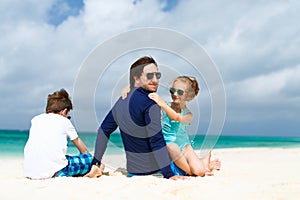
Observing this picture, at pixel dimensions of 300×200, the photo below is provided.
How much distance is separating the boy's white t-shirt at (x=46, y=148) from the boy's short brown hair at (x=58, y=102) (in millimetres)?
197

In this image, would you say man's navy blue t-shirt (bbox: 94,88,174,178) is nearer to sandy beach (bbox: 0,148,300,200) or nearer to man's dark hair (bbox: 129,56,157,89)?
man's dark hair (bbox: 129,56,157,89)

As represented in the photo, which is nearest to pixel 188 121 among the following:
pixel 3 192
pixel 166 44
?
pixel 166 44

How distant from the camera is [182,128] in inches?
179

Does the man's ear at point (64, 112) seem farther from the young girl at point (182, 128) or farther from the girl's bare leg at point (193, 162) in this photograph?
the girl's bare leg at point (193, 162)

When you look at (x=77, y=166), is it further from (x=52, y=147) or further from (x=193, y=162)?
(x=193, y=162)

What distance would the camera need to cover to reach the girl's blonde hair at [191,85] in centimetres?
472

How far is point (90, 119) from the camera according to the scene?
470cm

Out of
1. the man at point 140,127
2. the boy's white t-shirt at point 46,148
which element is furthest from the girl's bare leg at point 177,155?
the boy's white t-shirt at point 46,148

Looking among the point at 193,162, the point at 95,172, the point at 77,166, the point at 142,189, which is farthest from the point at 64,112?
the point at 193,162

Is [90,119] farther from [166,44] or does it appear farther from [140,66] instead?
[166,44]

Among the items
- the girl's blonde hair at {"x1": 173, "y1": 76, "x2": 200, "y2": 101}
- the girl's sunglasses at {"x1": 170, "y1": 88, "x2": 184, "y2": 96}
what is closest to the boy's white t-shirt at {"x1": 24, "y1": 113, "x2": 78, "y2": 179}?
the girl's sunglasses at {"x1": 170, "y1": 88, "x2": 184, "y2": 96}

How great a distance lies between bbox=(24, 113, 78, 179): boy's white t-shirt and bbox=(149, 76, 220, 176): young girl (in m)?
1.29

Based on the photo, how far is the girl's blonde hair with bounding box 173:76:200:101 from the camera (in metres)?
4.72

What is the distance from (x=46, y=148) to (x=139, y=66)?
4.81 feet
